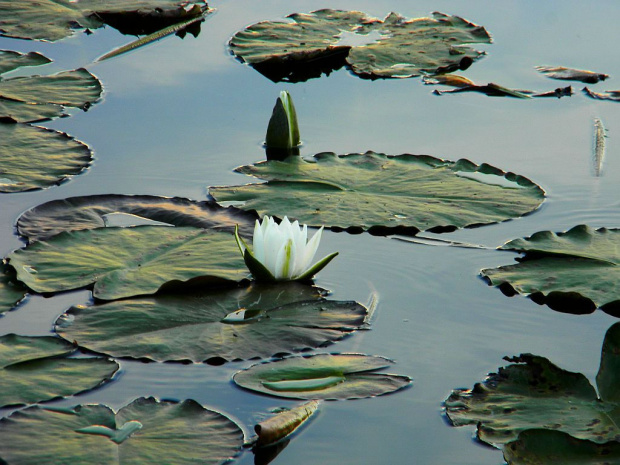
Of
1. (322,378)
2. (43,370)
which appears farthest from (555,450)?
(43,370)

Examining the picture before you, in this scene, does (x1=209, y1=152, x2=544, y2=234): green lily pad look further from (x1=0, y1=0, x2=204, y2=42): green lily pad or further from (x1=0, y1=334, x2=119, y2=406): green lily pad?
(x1=0, y1=0, x2=204, y2=42): green lily pad

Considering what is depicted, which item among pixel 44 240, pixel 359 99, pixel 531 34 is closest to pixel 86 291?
pixel 44 240

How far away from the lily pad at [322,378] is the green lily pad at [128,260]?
468 millimetres

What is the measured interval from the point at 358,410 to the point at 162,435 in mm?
486

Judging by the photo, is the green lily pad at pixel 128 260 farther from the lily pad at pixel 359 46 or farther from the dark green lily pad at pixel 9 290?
the lily pad at pixel 359 46

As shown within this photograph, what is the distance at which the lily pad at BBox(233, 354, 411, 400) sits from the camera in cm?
206

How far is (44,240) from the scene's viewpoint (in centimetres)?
273

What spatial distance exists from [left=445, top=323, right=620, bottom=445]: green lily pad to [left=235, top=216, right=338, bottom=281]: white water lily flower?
680 mm

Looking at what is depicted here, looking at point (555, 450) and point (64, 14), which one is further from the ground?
point (64, 14)

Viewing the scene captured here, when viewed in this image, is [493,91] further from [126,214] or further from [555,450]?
[555,450]

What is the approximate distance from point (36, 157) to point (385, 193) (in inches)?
56.2

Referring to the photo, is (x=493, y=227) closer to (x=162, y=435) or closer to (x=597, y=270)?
(x=597, y=270)

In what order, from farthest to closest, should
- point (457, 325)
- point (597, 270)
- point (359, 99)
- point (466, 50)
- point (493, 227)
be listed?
point (466, 50)
point (359, 99)
point (493, 227)
point (597, 270)
point (457, 325)

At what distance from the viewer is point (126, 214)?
299cm
